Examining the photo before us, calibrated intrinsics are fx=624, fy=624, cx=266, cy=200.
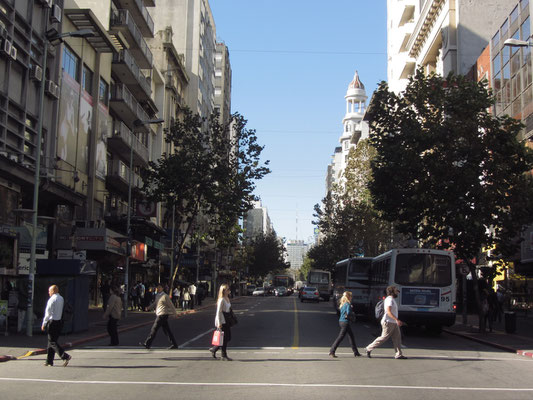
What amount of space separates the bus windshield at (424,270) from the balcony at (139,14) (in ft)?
94.3

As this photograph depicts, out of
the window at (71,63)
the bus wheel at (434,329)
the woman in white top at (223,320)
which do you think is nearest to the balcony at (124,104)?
the window at (71,63)

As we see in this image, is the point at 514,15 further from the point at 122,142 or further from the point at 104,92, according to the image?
the point at 122,142

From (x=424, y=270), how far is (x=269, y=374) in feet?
39.9

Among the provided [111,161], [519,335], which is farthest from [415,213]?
[111,161]

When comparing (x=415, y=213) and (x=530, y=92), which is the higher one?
(x=530, y=92)

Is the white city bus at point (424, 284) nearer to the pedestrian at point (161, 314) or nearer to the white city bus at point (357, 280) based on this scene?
the white city bus at point (357, 280)

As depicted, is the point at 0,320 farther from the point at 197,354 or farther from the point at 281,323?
the point at 281,323

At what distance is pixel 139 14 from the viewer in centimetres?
4388

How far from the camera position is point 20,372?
12062 millimetres

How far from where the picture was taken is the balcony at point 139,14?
42.3 m

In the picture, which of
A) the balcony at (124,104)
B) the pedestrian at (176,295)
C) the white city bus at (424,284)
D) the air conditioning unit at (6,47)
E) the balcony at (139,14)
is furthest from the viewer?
the balcony at (139,14)

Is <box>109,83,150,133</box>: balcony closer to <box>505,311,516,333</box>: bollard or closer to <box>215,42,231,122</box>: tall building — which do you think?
<box>505,311,516,333</box>: bollard

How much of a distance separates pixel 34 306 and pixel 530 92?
2465 cm

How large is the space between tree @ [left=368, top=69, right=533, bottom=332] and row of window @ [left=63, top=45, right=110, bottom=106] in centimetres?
1713
